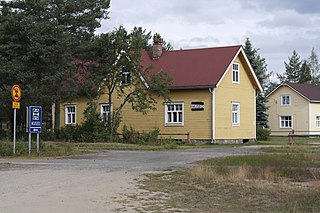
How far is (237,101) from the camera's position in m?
43.9

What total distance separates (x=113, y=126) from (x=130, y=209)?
2831 cm

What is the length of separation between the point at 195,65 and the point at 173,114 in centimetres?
421

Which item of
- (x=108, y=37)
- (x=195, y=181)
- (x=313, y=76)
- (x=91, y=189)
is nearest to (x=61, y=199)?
(x=91, y=189)

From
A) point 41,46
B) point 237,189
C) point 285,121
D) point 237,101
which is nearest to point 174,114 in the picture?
point 237,101

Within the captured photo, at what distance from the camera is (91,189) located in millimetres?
14000

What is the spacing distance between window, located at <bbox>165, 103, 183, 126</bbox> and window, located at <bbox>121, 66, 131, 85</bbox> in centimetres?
382

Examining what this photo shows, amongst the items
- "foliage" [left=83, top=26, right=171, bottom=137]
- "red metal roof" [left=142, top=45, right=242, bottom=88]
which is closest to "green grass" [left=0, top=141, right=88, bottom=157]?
"foliage" [left=83, top=26, right=171, bottom=137]

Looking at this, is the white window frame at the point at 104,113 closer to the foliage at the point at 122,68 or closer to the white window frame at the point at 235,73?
the foliage at the point at 122,68

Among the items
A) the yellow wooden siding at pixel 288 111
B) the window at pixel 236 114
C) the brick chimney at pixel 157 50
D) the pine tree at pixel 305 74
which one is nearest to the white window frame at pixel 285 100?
the yellow wooden siding at pixel 288 111

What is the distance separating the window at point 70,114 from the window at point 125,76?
8.66 meters

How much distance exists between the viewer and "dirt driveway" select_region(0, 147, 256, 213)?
11.5 m

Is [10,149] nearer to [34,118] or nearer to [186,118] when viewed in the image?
[34,118]

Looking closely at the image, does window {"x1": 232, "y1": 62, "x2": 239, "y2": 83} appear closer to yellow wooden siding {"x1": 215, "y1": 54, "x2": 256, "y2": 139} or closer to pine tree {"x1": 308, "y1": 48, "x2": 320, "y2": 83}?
yellow wooden siding {"x1": 215, "y1": 54, "x2": 256, "y2": 139}

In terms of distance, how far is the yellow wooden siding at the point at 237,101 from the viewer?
41.0m
